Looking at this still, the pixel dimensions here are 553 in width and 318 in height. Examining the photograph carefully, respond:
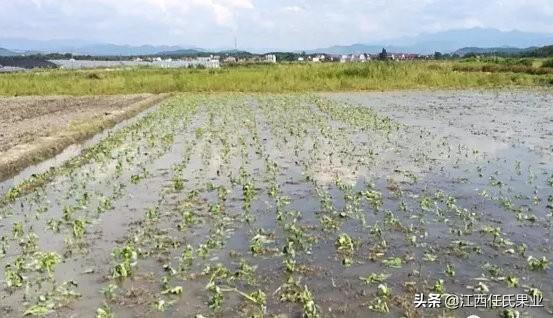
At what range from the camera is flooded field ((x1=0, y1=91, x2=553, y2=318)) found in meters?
5.59

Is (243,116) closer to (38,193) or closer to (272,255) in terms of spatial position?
(38,193)

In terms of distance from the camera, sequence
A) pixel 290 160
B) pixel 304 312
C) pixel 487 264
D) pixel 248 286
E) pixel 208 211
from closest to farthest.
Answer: pixel 304 312, pixel 248 286, pixel 487 264, pixel 208 211, pixel 290 160

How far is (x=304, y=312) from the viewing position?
515cm

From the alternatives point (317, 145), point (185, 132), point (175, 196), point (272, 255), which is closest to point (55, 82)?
point (185, 132)

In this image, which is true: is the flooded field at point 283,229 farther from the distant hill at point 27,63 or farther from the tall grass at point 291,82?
the distant hill at point 27,63

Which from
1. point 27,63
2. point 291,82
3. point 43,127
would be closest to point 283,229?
point 43,127

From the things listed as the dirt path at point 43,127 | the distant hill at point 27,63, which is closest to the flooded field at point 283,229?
the dirt path at point 43,127

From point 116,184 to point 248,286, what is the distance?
6.12 meters

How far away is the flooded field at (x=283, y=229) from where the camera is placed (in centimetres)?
559

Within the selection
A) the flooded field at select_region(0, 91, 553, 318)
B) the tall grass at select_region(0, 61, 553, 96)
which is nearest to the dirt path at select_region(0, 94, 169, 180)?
the flooded field at select_region(0, 91, 553, 318)

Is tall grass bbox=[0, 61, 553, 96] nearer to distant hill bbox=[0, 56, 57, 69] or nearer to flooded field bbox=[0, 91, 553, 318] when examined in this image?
flooded field bbox=[0, 91, 553, 318]

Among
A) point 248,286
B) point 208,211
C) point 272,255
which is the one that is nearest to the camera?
point 248,286

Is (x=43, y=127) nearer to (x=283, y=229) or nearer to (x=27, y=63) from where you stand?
(x=283, y=229)

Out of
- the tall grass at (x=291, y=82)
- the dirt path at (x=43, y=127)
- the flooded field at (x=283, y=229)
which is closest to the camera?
the flooded field at (x=283, y=229)
